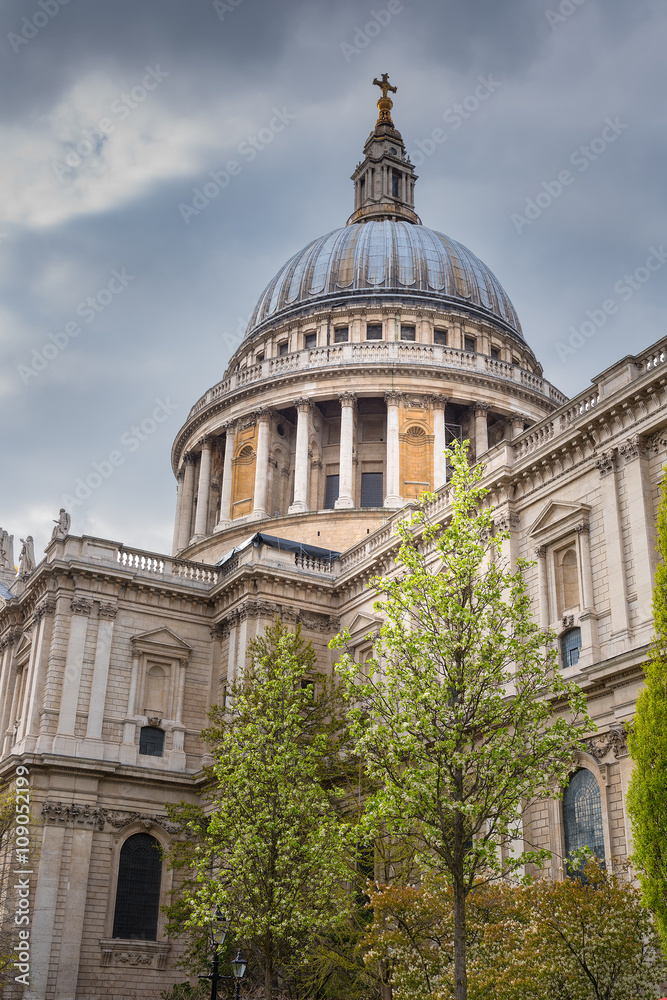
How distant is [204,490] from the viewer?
57.8m

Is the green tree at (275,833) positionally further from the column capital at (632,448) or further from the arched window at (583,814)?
the column capital at (632,448)

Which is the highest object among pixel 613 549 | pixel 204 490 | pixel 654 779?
pixel 204 490

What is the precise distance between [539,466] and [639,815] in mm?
14307

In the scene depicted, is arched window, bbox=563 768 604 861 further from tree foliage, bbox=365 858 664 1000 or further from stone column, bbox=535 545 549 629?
stone column, bbox=535 545 549 629

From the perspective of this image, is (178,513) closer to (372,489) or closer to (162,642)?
(372,489)

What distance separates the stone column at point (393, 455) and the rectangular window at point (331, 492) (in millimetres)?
3428

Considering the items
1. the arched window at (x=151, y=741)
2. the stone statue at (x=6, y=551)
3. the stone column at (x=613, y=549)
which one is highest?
the stone statue at (x=6, y=551)

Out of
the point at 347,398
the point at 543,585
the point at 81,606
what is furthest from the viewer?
the point at 347,398

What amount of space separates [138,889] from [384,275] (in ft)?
122

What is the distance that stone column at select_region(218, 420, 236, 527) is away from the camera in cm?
5444

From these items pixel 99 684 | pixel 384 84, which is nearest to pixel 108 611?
pixel 99 684

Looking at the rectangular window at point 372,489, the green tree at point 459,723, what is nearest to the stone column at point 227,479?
the rectangular window at point 372,489

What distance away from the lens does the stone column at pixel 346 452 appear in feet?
167

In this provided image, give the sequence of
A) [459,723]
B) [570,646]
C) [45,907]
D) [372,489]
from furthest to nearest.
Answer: [372,489] < [45,907] < [570,646] < [459,723]
